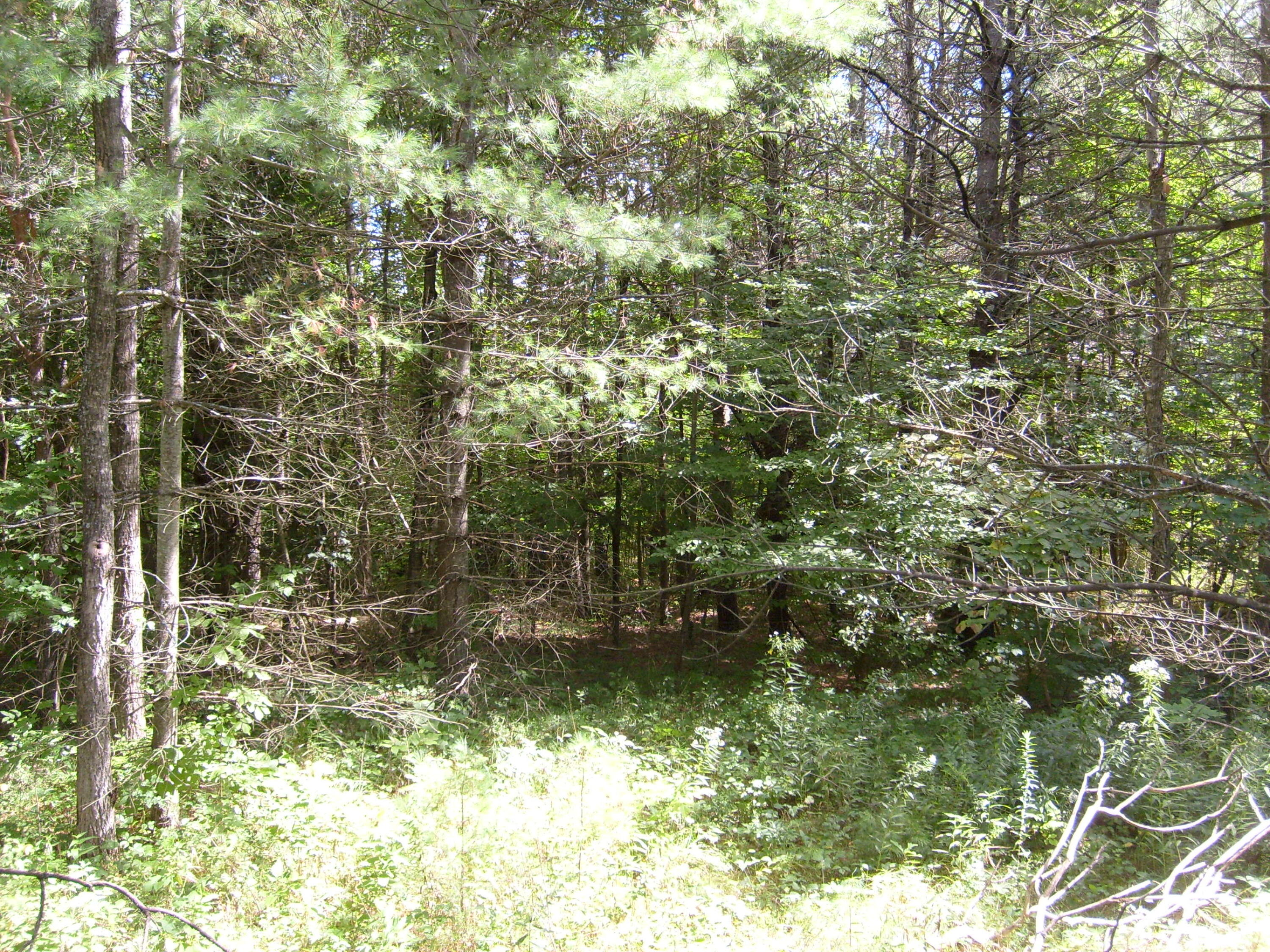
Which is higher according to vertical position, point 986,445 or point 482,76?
point 482,76

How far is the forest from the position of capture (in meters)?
4.59

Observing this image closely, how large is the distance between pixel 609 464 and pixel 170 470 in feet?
14.5

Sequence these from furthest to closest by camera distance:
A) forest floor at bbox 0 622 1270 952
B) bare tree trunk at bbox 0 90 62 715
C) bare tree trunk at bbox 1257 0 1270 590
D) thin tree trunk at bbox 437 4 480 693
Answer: thin tree trunk at bbox 437 4 480 693, bare tree trunk at bbox 0 90 62 715, bare tree trunk at bbox 1257 0 1270 590, forest floor at bbox 0 622 1270 952

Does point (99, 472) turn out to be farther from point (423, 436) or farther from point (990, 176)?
point (990, 176)

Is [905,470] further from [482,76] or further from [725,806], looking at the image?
[482,76]

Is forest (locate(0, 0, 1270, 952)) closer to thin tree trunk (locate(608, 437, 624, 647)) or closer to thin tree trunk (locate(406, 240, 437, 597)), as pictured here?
thin tree trunk (locate(406, 240, 437, 597))

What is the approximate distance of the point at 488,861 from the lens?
14.7 feet

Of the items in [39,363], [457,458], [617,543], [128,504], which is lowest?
[617,543]

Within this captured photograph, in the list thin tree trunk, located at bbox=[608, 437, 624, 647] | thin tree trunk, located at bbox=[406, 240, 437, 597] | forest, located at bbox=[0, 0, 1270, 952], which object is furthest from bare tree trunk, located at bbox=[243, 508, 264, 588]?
thin tree trunk, located at bbox=[608, 437, 624, 647]

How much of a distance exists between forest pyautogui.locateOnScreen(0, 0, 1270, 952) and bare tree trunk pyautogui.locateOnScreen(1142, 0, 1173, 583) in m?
0.08

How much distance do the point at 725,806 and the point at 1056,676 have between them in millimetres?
5126

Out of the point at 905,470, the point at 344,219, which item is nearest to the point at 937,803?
the point at 905,470

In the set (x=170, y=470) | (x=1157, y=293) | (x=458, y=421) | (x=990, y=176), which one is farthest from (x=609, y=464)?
(x=990, y=176)

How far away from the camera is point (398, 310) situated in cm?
700
